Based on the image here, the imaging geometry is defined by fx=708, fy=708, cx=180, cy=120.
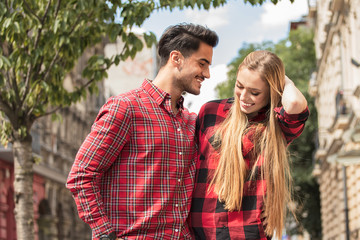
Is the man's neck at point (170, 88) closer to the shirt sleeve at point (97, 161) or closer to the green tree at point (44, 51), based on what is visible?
the shirt sleeve at point (97, 161)

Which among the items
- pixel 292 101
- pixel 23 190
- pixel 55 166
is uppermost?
→ pixel 292 101

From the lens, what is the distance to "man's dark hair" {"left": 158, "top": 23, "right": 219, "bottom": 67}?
4031 millimetres

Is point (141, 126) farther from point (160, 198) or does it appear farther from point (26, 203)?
point (26, 203)

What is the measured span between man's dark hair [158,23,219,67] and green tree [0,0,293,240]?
310 centimetres

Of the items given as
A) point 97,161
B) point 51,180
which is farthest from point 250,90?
point 51,180

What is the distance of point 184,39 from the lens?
4039 mm

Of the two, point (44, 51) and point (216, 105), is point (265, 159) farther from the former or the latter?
point (44, 51)

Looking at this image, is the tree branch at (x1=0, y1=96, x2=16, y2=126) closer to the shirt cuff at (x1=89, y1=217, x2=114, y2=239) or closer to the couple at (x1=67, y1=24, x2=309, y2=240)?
the couple at (x1=67, y1=24, x2=309, y2=240)

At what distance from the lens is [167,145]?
12.4 feet

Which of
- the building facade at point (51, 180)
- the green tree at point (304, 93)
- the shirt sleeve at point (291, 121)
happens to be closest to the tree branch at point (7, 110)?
the shirt sleeve at point (291, 121)

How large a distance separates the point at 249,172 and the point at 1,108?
4873 mm

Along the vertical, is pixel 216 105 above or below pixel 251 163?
above

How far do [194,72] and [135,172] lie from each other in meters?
0.70

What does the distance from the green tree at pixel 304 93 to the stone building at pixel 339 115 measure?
779mm
